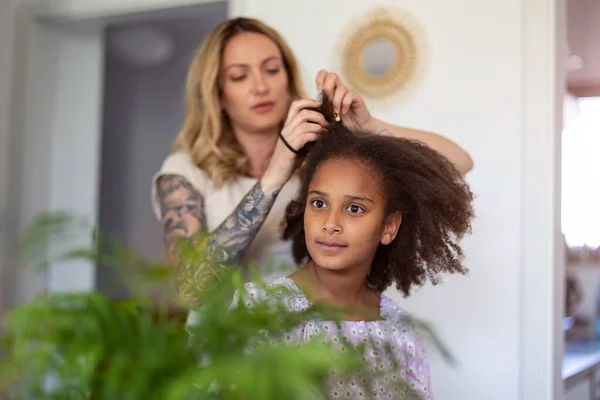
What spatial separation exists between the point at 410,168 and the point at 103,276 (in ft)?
5.51

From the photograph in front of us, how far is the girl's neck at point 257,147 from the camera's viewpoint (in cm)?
159

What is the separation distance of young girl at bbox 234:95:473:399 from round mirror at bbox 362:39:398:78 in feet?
1.25

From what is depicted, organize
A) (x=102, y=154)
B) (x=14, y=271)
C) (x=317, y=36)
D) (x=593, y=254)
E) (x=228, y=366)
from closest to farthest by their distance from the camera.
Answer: (x=228, y=366), (x=317, y=36), (x=593, y=254), (x=14, y=271), (x=102, y=154)

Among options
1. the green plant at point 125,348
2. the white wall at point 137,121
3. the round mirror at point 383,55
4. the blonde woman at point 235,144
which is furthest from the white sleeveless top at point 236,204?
the white wall at point 137,121

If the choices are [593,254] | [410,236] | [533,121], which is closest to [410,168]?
[410,236]

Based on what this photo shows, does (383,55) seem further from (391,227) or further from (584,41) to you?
(391,227)

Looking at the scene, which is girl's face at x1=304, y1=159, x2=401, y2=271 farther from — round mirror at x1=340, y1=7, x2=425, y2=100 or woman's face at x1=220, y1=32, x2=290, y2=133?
round mirror at x1=340, y1=7, x2=425, y2=100

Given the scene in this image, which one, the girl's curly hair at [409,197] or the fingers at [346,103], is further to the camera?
the fingers at [346,103]

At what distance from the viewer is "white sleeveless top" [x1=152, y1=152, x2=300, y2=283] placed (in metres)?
1.50

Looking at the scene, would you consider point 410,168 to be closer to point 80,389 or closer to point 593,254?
point 80,389

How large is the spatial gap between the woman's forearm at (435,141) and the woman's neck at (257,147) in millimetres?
233

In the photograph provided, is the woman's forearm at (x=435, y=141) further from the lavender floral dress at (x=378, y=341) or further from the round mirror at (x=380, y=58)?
the lavender floral dress at (x=378, y=341)

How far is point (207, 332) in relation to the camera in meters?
0.58

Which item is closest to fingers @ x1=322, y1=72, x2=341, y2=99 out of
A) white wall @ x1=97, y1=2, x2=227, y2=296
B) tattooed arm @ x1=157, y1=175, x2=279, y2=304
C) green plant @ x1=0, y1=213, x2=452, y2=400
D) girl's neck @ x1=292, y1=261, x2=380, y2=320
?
tattooed arm @ x1=157, y1=175, x2=279, y2=304
